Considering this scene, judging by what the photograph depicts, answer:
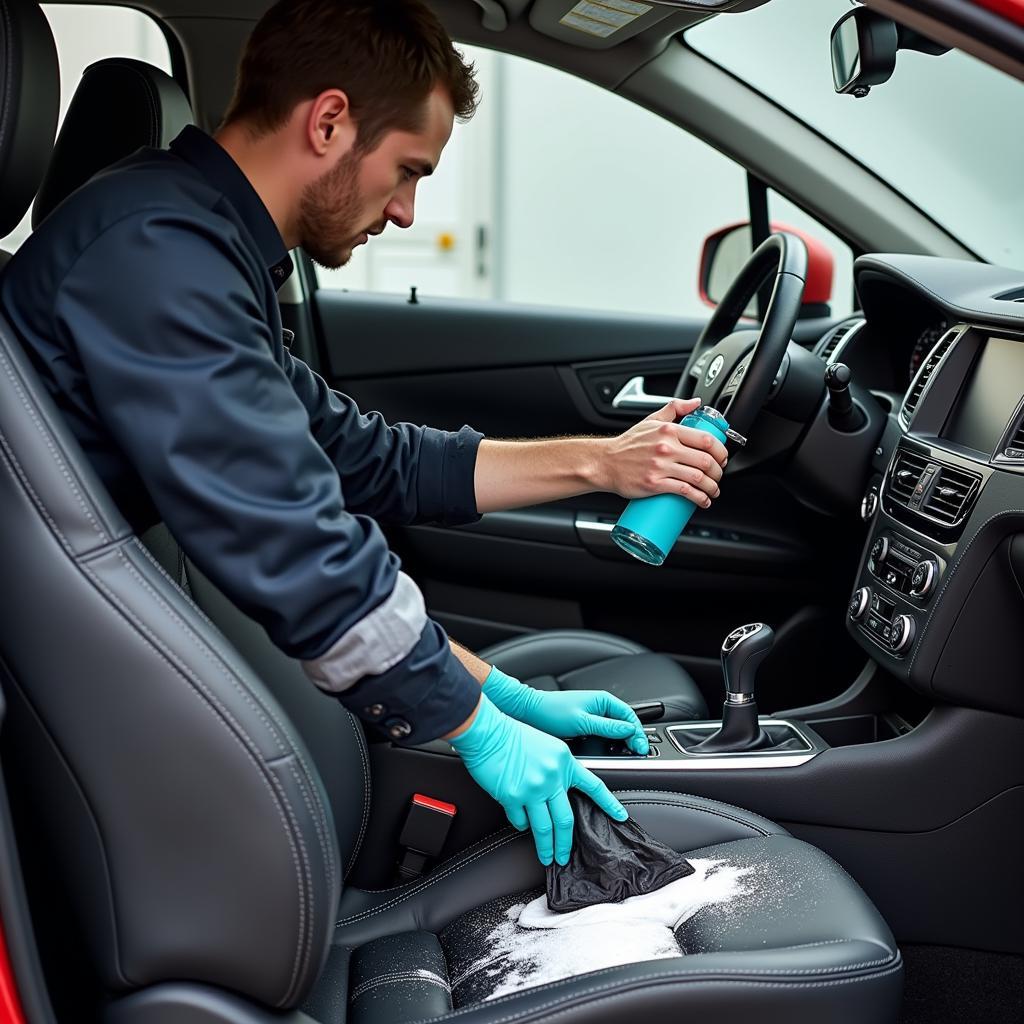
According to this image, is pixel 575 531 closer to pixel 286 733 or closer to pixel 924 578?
pixel 924 578

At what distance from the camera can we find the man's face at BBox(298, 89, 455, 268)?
124cm

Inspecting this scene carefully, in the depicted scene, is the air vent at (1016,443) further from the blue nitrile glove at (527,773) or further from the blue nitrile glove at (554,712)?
the blue nitrile glove at (527,773)

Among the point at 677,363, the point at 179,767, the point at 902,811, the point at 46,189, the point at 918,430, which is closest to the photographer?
the point at 179,767

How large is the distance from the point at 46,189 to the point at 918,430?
3.99 feet

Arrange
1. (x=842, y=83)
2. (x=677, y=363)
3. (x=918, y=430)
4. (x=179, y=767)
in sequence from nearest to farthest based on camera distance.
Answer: (x=179, y=767)
(x=842, y=83)
(x=918, y=430)
(x=677, y=363)

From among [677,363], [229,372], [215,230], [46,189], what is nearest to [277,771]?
[229,372]

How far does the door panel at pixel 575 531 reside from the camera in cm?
249

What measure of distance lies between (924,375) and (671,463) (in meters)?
0.62

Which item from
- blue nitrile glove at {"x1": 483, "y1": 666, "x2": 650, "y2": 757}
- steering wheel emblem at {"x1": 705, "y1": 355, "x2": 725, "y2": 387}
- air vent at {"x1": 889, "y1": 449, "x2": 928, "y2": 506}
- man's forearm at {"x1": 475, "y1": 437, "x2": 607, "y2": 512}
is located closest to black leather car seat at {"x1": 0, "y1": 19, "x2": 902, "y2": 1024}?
blue nitrile glove at {"x1": 483, "y1": 666, "x2": 650, "y2": 757}

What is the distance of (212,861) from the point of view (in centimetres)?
100

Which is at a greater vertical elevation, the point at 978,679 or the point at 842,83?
the point at 842,83

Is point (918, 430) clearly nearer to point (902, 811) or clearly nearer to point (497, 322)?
point (902, 811)

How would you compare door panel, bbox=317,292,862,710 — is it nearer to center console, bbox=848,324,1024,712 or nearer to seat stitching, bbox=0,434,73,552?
center console, bbox=848,324,1024,712

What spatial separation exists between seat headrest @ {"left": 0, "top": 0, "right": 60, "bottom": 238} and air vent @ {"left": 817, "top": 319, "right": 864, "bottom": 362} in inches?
58.4
